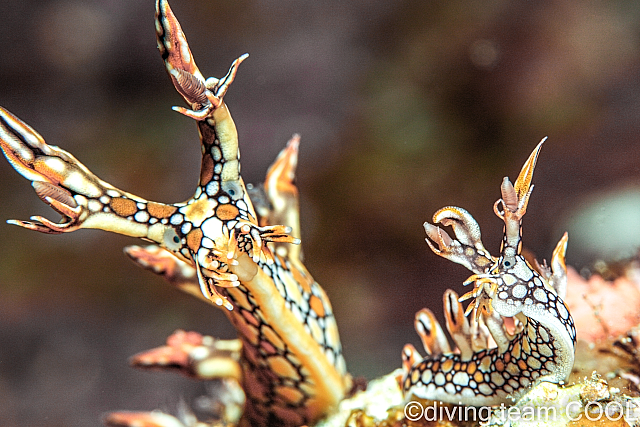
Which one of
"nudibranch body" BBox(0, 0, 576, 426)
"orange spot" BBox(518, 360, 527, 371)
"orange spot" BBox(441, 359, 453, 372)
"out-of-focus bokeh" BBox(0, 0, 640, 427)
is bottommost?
"orange spot" BBox(518, 360, 527, 371)

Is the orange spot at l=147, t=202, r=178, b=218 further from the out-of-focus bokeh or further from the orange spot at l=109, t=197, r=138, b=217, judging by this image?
the out-of-focus bokeh

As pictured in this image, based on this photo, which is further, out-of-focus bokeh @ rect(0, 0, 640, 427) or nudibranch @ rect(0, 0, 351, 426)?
out-of-focus bokeh @ rect(0, 0, 640, 427)

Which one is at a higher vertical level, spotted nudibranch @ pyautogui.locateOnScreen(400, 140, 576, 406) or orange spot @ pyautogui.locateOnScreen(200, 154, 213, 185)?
orange spot @ pyautogui.locateOnScreen(200, 154, 213, 185)

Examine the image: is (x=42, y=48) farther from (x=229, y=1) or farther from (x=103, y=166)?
(x=229, y=1)

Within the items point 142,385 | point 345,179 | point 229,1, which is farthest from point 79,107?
point 142,385

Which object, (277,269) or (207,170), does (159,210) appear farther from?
(277,269)

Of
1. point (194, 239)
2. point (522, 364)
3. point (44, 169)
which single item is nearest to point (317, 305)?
point (194, 239)

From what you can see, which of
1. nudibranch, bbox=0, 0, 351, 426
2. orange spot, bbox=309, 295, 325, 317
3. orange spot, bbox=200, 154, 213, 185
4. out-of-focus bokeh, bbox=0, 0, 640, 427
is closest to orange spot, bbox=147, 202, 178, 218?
nudibranch, bbox=0, 0, 351, 426

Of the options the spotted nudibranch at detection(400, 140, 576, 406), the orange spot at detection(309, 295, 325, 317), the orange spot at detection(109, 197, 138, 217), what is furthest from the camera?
the orange spot at detection(309, 295, 325, 317)
